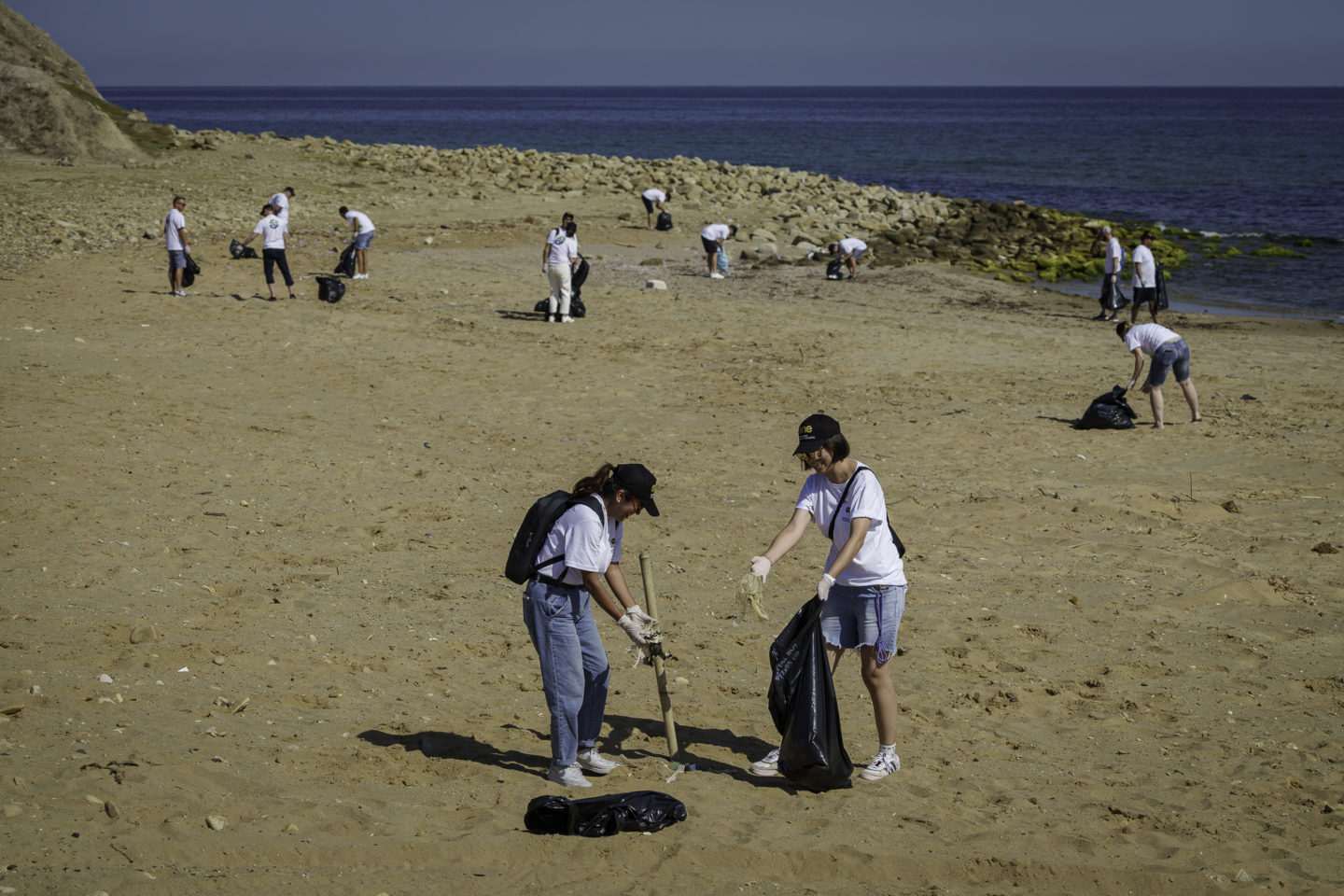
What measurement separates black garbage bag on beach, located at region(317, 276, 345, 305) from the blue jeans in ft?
44.7

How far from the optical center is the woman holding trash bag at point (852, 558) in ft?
18.4

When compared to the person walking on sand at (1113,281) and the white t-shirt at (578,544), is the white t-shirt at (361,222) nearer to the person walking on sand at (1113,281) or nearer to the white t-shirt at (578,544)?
the person walking on sand at (1113,281)

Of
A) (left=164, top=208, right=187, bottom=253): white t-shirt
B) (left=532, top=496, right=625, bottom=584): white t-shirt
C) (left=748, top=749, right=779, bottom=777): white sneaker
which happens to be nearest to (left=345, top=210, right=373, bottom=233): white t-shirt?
(left=164, top=208, right=187, bottom=253): white t-shirt

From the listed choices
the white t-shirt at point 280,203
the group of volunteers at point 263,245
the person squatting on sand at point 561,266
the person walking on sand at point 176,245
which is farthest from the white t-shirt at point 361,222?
the person squatting on sand at point 561,266

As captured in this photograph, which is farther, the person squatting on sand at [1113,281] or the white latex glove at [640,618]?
the person squatting on sand at [1113,281]

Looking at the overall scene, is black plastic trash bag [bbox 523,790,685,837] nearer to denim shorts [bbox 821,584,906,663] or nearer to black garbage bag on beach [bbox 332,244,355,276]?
denim shorts [bbox 821,584,906,663]

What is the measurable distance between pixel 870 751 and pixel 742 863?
59.1 inches

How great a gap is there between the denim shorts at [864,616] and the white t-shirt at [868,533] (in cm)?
5

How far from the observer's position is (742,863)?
16.7 ft

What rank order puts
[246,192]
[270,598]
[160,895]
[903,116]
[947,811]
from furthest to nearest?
1. [903,116]
2. [246,192]
3. [270,598]
4. [947,811]
5. [160,895]

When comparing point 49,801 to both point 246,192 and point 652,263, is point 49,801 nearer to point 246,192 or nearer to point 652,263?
point 652,263

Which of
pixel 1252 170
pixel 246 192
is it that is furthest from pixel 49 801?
pixel 1252 170

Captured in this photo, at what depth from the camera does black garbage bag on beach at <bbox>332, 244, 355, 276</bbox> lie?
65.1 feet

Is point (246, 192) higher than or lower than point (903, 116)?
lower
